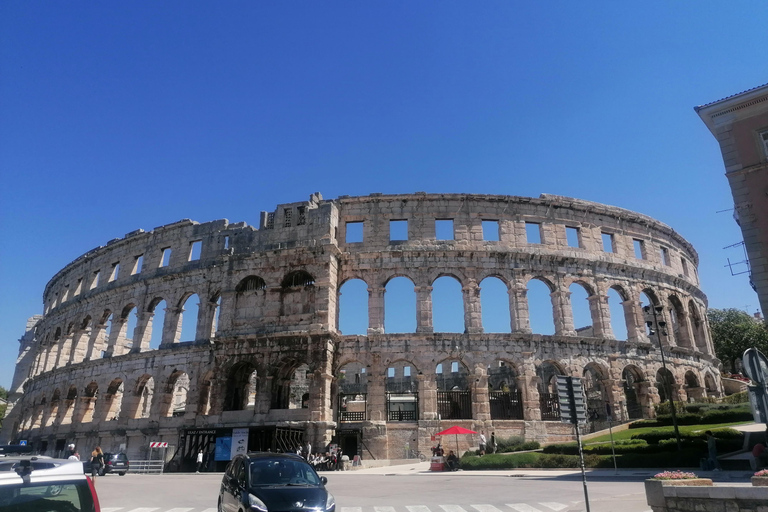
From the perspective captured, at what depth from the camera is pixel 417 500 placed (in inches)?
507

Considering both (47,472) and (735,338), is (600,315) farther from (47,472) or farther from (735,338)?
(47,472)

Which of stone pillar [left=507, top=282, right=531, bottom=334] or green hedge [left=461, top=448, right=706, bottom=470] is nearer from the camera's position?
green hedge [left=461, top=448, right=706, bottom=470]

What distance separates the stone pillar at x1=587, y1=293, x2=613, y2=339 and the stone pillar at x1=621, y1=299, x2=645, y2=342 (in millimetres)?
1766

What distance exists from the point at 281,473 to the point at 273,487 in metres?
0.53

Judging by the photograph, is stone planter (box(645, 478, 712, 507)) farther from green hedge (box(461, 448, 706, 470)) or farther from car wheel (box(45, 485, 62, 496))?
green hedge (box(461, 448, 706, 470))

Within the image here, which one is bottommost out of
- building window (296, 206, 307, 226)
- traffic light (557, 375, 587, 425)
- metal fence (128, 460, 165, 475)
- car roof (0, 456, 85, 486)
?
metal fence (128, 460, 165, 475)

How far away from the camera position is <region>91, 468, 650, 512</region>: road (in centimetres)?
1138

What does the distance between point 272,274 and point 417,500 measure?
19.6 meters

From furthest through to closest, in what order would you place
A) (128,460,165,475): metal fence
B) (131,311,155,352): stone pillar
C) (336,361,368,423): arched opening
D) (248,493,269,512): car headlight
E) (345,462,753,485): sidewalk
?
(131,311,155,352): stone pillar
(336,361,368,423): arched opening
(128,460,165,475): metal fence
(345,462,753,485): sidewalk
(248,493,269,512): car headlight

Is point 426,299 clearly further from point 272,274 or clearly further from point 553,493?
point 553,493

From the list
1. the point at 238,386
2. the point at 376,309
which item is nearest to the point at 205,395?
the point at 238,386

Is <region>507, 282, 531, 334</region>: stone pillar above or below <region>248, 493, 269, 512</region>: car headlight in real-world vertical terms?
above

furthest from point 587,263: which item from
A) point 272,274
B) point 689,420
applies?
point 272,274

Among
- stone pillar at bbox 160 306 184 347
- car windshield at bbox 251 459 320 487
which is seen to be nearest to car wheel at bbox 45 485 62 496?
car windshield at bbox 251 459 320 487
